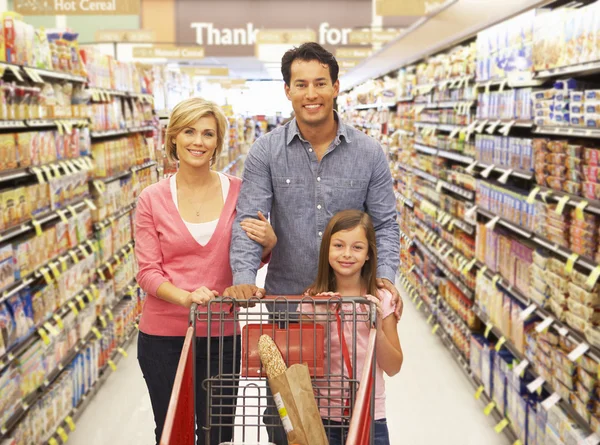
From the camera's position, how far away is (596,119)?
3260mm

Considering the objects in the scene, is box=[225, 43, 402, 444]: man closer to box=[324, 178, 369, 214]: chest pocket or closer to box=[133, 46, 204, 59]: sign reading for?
box=[324, 178, 369, 214]: chest pocket

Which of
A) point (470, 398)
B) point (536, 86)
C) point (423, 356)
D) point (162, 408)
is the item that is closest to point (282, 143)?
point (162, 408)

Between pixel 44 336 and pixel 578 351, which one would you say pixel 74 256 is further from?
pixel 578 351

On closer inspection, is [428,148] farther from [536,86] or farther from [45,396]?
[45,396]

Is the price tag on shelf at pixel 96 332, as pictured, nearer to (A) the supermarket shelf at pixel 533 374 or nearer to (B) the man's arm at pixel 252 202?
(A) the supermarket shelf at pixel 533 374

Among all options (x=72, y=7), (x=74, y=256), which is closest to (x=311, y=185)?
(x=74, y=256)

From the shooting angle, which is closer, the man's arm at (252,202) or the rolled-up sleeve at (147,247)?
the man's arm at (252,202)

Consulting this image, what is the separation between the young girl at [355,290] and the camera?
2279mm

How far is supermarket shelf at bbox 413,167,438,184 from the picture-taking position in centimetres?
712

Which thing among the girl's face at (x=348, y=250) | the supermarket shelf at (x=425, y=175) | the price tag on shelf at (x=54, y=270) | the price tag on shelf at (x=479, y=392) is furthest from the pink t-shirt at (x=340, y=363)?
the supermarket shelf at (x=425, y=175)

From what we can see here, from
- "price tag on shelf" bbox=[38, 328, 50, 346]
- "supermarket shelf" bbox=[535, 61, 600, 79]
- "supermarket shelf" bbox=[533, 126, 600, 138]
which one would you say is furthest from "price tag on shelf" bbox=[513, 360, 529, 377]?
"price tag on shelf" bbox=[38, 328, 50, 346]

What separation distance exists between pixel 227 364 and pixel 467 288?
11.6ft

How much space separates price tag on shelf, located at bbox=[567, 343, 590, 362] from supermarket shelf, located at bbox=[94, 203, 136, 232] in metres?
3.53

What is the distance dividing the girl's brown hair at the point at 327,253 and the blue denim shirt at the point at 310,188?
0.36 feet
